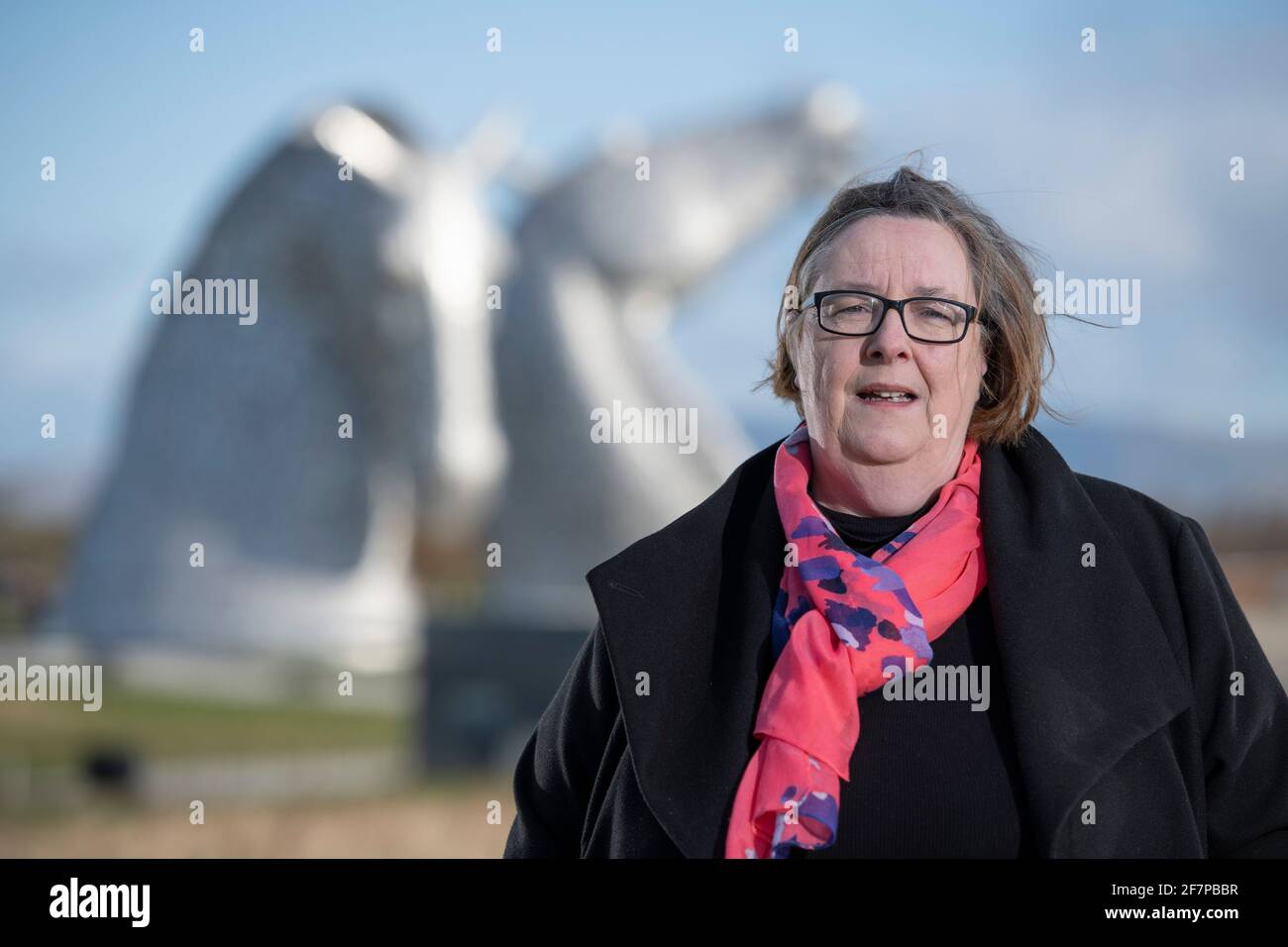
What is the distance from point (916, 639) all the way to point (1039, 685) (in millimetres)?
213

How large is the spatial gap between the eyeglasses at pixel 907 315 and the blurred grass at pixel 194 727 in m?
11.5

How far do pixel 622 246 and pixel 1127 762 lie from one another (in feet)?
36.1

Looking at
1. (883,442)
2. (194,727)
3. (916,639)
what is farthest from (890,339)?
(194,727)

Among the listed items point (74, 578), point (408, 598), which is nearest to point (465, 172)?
point (408, 598)

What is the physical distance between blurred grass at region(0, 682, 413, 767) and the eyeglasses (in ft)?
37.6

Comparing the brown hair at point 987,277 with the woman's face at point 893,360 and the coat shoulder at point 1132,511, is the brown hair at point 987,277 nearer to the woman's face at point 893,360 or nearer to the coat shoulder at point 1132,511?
the woman's face at point 893,360

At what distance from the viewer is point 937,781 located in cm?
220

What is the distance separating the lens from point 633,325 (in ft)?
42.6

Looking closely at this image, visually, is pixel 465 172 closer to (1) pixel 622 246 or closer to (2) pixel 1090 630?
(1) pixel 622 246

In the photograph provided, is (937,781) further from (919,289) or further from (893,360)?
(919,289)

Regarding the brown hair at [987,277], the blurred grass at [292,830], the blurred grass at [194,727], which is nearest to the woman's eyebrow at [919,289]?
the brown hair at [987,277]

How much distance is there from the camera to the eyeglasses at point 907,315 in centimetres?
235

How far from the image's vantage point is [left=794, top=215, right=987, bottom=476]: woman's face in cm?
235

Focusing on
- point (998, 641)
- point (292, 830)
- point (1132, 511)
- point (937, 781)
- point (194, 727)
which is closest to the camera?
point (937, 781)
